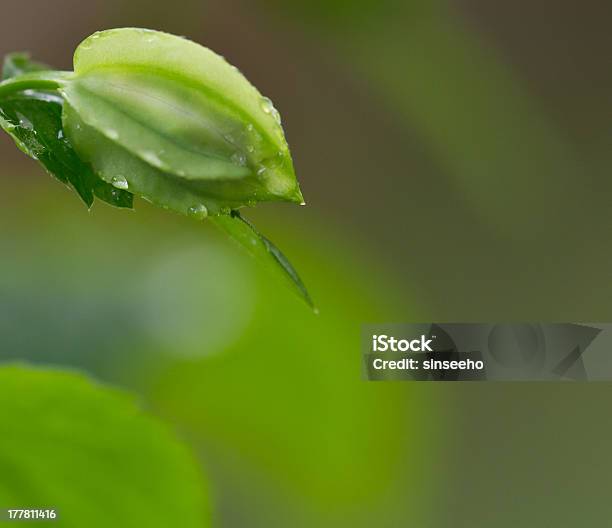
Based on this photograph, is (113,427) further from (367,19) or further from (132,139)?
(367,19)

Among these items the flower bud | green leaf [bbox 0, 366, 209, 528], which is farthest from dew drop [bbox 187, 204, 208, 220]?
green leaf [bbox 0, 366, 209, 528]

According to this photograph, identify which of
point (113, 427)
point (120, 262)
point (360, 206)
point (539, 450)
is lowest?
point (113, 427)

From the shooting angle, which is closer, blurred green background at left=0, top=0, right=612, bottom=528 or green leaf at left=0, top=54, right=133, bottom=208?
green leaf at left=0, top=54, right=133, bottom=208

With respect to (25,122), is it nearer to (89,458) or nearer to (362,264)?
(89,458)

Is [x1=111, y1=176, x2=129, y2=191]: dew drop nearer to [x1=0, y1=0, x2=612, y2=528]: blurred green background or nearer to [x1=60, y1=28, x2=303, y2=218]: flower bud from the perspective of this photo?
[x1=60, y1=28, x2=303, y2=218]: flower bud

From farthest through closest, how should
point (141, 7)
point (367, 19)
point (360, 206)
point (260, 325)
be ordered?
1. point (360, 206)
2. point (141, 7)
3. point (260, 325)
4. point (367, 19)

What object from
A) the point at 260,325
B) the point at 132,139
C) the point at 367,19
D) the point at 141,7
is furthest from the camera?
the point at 141,7

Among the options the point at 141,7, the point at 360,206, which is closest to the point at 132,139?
the point at 141,7
